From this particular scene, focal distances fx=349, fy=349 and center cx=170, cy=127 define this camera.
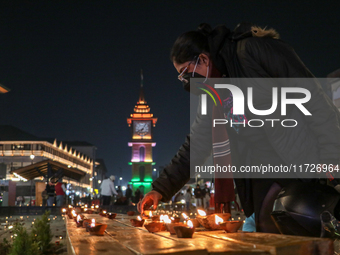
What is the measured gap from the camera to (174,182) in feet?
10.5

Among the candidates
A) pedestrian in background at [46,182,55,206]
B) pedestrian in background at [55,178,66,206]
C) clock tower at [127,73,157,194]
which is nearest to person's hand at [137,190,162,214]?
pedestrian in background at [55,178,66,206]

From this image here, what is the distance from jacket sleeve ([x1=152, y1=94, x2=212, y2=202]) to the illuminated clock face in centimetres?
8670

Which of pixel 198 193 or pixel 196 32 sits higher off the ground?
pixel 196 32

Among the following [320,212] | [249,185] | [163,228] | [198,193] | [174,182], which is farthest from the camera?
[198,193]

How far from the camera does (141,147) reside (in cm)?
8931

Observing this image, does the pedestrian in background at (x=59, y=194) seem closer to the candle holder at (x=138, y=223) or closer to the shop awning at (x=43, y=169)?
the shop awning at (x=43, y=169)

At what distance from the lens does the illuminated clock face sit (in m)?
90.1

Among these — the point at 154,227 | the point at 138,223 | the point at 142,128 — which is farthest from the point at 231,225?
the point at 142,128

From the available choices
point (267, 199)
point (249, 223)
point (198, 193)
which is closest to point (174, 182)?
point (249, 223)

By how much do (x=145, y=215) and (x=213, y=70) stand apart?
1.47 metres

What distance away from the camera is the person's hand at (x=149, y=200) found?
119 inches

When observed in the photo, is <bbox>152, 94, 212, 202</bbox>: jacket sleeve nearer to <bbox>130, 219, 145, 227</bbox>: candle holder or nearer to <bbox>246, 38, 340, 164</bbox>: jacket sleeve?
<bbox>130, 219, 145, 227</bbox>: candle holder

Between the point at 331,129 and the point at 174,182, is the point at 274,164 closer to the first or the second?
the point at 331,129

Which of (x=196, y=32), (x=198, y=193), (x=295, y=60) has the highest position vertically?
(x=196, y=32)
